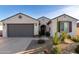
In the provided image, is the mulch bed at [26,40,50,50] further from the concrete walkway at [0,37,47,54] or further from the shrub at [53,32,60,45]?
the shrub at [53,32,60,45]

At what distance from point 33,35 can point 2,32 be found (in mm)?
1309

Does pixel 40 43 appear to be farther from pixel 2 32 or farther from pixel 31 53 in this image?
pixel 2 32

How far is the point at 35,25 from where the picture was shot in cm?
812

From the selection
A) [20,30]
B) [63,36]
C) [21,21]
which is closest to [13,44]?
[20,30]

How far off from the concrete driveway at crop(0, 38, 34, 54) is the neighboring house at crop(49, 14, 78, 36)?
1131 millimetres

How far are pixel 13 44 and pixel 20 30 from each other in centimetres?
73

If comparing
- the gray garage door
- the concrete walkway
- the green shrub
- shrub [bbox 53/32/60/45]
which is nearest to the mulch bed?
the concrete walkway

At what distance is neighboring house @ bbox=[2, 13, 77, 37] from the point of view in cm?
793

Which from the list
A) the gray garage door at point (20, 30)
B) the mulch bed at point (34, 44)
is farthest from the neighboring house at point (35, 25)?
the mulch bed at point (34, 44)

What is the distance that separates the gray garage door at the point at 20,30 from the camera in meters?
8.21

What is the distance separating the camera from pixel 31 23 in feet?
26.6

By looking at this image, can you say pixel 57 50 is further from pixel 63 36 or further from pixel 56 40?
pixel 63 36

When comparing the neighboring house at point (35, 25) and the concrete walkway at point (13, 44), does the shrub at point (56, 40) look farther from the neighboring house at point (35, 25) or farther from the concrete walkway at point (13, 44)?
the concrete walkway at point (13, 44)
